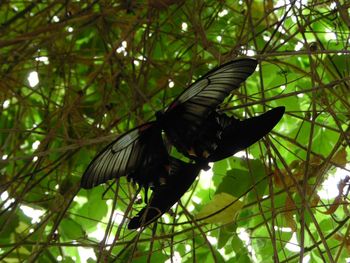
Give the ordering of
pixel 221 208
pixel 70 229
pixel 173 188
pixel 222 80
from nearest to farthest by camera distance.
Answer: pixel 222 80 → pixel 173 188 → pixel 221 208 → pixel 70 229

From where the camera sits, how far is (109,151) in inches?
36.7

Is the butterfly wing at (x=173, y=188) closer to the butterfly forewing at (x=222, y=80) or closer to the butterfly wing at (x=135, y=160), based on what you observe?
the butterfly wing at (x=135, y=160)

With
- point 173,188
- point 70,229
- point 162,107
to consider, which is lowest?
point 173,188

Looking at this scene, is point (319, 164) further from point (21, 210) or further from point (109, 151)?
point (21, 210)

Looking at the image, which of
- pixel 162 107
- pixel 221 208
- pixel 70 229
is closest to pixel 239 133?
pixel 221 208

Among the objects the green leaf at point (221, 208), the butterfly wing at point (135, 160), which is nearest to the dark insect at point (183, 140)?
the butterfly wing at point (135, 160)

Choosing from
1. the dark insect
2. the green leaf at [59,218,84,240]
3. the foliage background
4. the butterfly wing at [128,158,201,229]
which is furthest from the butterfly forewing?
the green leaf at [59,218,84,240]

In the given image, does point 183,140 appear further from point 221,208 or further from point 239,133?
point 221,208

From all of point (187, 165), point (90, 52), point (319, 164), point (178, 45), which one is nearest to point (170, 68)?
point (178, 45)

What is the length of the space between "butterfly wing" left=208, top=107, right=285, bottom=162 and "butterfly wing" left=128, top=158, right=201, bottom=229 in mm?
46

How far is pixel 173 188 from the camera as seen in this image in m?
1.01

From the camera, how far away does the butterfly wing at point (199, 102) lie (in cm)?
87

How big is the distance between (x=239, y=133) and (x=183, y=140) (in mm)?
97

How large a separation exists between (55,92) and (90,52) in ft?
0.65
